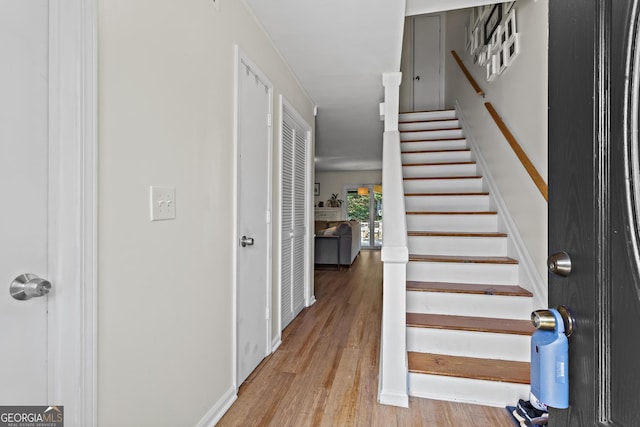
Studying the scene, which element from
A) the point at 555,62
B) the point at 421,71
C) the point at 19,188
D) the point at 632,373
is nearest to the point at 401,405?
the point at 632,373

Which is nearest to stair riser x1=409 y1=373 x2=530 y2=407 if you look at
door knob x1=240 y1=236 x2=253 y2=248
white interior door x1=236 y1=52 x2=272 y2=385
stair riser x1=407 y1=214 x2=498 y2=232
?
white interior door x1=236 y1=52 x2=272 y2=385

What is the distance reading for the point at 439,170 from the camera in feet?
11.5

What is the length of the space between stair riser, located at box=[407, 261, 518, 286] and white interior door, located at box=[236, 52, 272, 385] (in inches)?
47.5

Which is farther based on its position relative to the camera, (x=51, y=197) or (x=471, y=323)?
(x=471, y=323)

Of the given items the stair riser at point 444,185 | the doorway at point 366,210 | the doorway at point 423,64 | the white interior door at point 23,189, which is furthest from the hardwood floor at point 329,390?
the doorway at point 366,210

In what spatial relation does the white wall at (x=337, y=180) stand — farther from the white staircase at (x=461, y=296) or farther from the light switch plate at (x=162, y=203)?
the light switch plate at (x=162, y=203)

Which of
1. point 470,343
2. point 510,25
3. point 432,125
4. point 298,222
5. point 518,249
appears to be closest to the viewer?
point 470,343

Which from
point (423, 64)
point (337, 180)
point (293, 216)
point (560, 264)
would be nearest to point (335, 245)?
point (293, 216)

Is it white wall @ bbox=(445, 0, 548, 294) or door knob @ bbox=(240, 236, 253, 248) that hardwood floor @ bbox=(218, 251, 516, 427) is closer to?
door knob @ bbox=(240, 236, 253, 248)

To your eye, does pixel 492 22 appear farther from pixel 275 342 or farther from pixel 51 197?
pixel 51 197

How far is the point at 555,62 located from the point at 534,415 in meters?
1.73

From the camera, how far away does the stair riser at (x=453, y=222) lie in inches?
111

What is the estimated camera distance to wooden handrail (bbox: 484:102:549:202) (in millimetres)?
1982

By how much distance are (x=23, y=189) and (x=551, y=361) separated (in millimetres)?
1225
